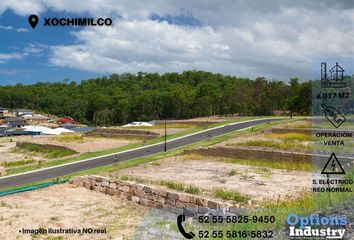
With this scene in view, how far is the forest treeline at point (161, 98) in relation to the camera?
6681 centimetres

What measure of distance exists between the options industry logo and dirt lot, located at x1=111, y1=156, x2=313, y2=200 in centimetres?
364

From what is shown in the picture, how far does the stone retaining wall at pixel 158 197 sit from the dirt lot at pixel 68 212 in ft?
0.96

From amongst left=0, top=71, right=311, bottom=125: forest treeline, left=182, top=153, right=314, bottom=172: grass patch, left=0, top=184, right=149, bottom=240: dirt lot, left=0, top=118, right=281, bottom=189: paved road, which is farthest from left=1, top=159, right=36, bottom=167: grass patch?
left=0, top=71, right=311, bottom=125: forest treeline

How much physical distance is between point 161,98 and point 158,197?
76.8 metres

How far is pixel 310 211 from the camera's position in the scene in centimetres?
816

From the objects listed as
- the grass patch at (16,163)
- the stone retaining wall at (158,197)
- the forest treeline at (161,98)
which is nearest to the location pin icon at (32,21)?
the stone retaining wall at (158,197)

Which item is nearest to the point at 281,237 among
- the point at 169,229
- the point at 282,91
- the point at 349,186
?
the point at 169,229

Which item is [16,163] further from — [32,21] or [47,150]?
[32,21]

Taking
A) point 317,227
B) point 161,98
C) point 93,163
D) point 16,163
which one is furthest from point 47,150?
point 161,98

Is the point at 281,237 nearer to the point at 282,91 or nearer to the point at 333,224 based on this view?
the point at 333,224

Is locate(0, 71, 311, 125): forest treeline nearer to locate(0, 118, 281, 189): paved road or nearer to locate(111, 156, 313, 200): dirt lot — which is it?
locate(0, 118, 281, 189): paved road

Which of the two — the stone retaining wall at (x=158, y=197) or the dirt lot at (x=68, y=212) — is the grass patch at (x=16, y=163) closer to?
the stone retaining wall at (x=158, y=197)

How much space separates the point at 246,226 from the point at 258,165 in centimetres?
1174

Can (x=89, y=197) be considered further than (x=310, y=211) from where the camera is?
Yes
